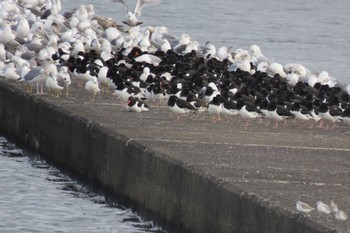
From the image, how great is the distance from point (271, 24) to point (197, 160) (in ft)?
96.9

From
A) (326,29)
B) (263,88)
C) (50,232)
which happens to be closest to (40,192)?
(50,232)

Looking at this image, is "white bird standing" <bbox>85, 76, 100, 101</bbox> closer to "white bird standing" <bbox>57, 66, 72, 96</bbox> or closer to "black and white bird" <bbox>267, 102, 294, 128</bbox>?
"white bird standing" <bbox>57, 66, 72, 96</bbox>

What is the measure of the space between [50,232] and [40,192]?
207 centimetres

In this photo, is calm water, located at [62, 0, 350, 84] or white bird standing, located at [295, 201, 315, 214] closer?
white bird standing, located at [295, 201, 315, 214]

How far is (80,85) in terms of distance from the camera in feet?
65.0

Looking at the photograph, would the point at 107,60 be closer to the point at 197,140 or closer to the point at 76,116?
the point at 76,116

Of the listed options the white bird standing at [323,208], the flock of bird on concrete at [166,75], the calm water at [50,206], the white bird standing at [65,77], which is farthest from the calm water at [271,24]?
the white bird standing at [323,208]

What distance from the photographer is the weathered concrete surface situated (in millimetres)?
11703

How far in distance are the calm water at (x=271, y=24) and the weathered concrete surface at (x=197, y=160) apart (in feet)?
43.5

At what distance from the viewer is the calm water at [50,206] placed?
1390 centimetres

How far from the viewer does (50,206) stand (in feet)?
49.2

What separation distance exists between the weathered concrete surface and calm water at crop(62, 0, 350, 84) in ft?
43.5

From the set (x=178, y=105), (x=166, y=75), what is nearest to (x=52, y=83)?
(x=166, y=75)

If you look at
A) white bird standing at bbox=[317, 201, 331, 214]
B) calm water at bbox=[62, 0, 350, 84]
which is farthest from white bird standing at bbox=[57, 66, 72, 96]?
calm water at bbox=[62, 0, 350, 84]
